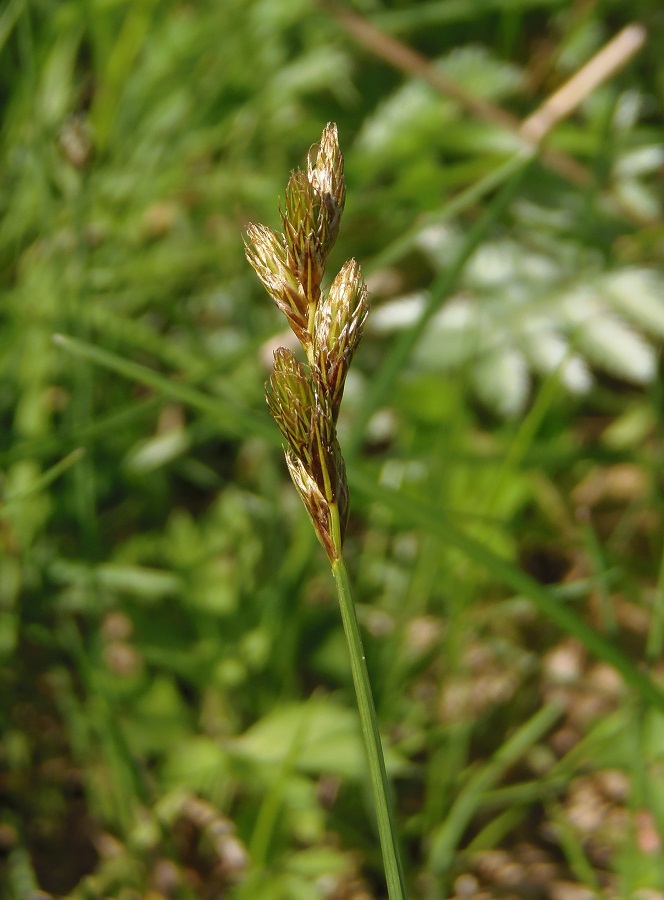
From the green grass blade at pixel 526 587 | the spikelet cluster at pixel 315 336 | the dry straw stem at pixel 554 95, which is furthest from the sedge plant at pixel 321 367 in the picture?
the dry straw stem at pixel 554 95

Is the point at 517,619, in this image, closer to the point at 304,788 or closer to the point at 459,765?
the point at 459,765

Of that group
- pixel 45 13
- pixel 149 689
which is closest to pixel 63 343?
pixel 149 689

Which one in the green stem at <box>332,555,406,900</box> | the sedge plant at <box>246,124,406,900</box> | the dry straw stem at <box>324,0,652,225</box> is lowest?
the green stem at <box>332,555,406,900</box>

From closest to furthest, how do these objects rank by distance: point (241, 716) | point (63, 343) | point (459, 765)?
point (63, 343) < point (459, 765) < point (241, 716)

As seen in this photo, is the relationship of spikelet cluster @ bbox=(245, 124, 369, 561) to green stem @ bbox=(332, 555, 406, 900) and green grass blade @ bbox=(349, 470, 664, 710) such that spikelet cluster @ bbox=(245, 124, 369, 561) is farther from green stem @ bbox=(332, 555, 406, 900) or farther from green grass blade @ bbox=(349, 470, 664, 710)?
green grass blade @ bbox=(349, 470, 664, 710)

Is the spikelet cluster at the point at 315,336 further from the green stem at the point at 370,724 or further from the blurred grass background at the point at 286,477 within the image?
the blurred grass background at the point at 286,477

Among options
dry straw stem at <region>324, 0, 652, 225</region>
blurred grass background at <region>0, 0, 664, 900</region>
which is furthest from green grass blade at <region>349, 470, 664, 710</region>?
dry straw stem at <region>324, 0, 652, 225</region>

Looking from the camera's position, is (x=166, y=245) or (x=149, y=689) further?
(x=166, y=245)
